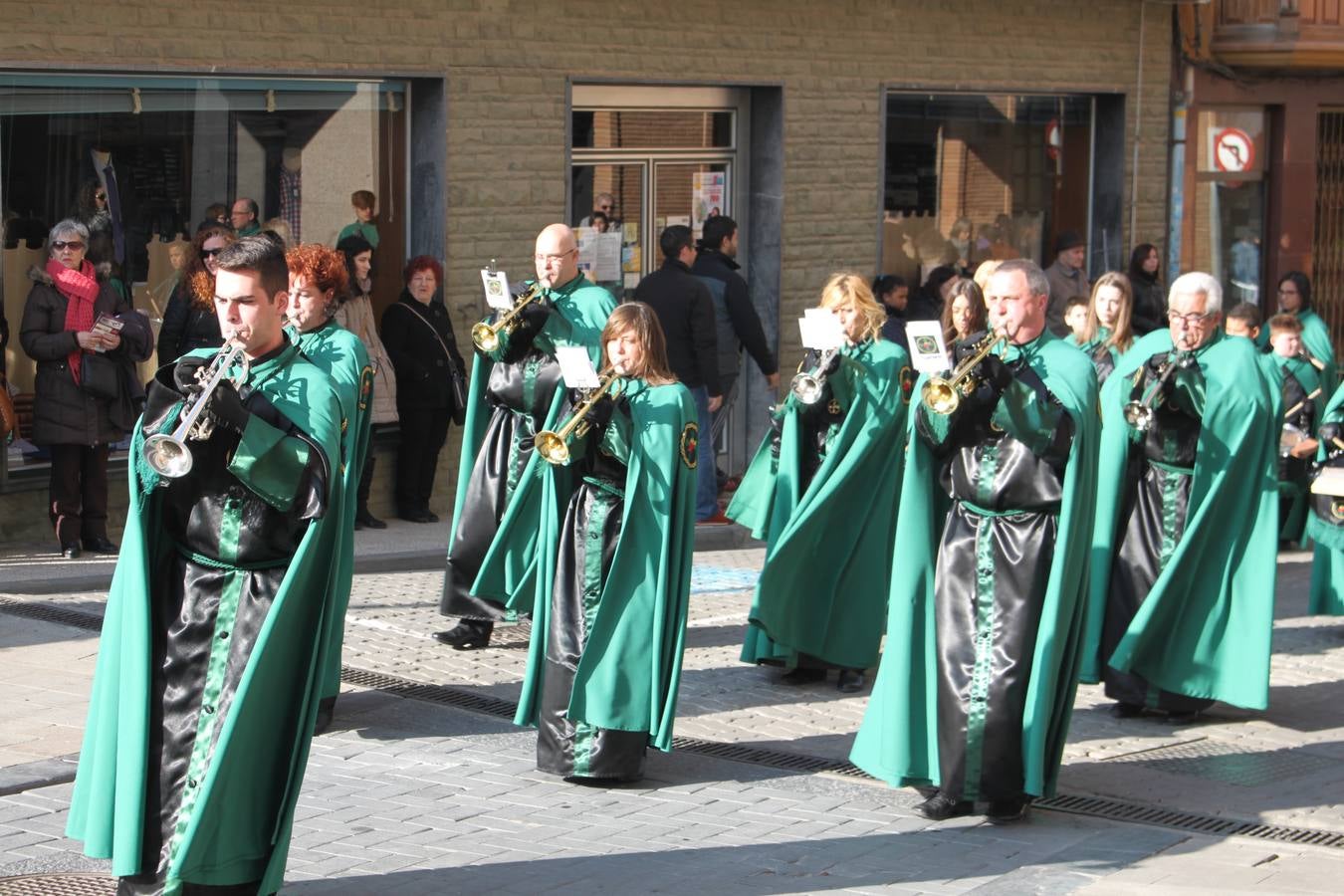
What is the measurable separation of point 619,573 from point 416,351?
20.7ft

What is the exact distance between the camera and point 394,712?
30.2 ft

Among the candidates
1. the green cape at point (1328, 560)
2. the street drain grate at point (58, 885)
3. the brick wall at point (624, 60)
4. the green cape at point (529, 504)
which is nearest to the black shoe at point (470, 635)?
the green cape at point (529, 504)

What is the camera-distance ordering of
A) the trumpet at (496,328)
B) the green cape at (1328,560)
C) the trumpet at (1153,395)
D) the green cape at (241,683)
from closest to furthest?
the green cape at (241,683) → the trumpet at (1153,395) → the trumpet at (496,328) → the green cape at (1328,560)

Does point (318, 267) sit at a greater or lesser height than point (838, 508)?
greater

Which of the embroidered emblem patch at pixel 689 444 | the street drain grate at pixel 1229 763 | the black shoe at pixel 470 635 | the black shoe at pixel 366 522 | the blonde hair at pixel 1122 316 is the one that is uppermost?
the blonde hair at pixel 1122 316

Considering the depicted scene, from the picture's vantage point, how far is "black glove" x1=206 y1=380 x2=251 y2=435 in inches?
211

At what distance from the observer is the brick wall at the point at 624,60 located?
43.5ft

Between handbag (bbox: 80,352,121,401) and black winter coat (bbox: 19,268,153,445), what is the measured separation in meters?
0.05

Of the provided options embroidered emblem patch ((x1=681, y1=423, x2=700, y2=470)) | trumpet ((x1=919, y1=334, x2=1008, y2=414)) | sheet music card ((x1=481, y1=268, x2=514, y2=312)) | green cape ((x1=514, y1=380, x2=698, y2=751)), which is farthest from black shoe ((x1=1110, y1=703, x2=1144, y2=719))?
sheet music card ((x1=481, y1=268, x2=514, y2=312))

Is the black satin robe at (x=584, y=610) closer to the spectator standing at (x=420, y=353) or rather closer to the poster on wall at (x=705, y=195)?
the spectator standing at (x=420, y=353)

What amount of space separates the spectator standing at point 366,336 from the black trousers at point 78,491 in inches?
79.5

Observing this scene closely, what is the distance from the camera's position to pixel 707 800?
802 centimetres

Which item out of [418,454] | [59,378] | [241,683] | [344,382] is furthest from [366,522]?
[241,683]

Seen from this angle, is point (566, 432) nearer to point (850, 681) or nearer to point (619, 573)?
point (619, 573)
